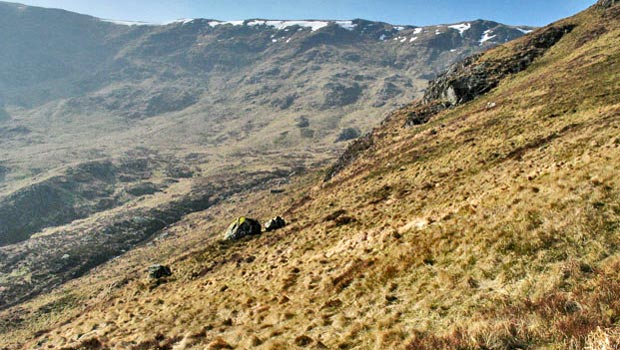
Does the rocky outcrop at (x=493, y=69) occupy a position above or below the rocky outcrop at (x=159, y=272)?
above

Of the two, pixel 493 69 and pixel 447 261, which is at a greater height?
pixel 493 69

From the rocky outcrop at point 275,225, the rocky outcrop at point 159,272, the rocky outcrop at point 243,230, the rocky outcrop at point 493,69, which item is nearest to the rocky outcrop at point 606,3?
the rocky outcrop at point 493,69

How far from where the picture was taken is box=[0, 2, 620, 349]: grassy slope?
8.77 m

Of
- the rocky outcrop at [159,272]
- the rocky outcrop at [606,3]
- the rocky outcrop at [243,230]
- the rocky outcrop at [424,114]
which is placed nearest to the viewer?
the rocky outcrop at [159,272]

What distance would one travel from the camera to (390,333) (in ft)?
32.8

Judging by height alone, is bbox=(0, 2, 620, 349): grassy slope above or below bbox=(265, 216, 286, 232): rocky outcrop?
above

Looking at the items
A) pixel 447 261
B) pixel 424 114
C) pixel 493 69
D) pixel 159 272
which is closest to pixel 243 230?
pixel 159 272

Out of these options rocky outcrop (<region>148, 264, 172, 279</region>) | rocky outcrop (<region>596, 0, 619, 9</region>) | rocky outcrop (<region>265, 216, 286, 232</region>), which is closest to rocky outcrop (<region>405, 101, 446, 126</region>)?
rocky outcrop (<region>596, 0, 619, 9</region>)

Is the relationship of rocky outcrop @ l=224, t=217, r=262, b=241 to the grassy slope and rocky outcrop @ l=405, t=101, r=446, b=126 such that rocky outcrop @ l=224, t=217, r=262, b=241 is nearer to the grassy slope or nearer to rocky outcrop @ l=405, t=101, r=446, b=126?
the grassy slope

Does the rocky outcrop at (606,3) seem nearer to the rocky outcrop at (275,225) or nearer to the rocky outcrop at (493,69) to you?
the rocky outcrop at (493,69)

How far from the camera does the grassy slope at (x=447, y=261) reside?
28.8 feet

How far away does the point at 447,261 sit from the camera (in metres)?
13.4

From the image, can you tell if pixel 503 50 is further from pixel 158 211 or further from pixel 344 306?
pixel 158 211

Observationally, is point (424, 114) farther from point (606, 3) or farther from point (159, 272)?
point (159, 272)
